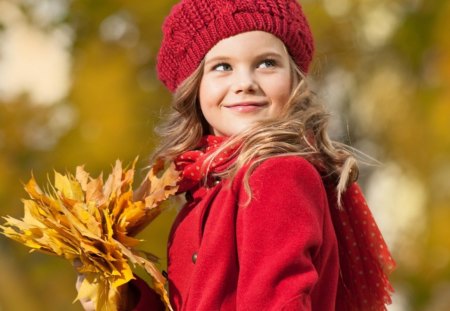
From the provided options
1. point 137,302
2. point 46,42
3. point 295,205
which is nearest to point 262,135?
point 295,205

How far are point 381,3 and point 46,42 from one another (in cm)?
312

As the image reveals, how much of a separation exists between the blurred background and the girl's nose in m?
5.26

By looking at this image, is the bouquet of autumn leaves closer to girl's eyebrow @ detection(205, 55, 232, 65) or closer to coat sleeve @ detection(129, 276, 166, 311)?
coat sleeve @ detection(129, 276, 166, 311)

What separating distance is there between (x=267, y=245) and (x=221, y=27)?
76cm

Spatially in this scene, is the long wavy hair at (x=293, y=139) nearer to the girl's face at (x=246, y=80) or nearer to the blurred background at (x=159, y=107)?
the girl's face at (x=246, y=80)

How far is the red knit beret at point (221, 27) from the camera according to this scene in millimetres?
3553

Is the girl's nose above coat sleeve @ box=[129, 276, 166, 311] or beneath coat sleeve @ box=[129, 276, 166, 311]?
above

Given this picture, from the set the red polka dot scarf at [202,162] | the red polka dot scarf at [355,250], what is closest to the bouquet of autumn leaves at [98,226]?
the red polka dot scarf at [202,162]

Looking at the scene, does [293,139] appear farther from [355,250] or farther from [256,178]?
[355,250]

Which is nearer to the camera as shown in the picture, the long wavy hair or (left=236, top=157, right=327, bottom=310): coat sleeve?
(left=236, top=157, right=327, bottom=310): coat sleeve

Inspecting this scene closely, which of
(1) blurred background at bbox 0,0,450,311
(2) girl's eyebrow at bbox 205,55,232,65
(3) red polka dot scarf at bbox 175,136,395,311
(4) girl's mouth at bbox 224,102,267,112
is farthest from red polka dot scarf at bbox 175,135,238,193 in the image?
(1) blurred background at bbox 0,0,450,311

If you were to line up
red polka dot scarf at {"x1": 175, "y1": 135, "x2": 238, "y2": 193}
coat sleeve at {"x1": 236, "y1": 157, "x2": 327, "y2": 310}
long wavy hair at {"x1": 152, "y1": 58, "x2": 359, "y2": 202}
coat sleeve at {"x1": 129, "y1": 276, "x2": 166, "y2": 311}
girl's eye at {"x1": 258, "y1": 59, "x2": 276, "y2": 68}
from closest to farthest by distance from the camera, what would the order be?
coat sleeve at {"x1": 236, "y1": 157, "x2": 327, "y2": 310}
long wavy hair at {"x1": 152, "y1": 58, "x2": 359, "y2": 202}
red polka dot scarf at {"x1": 175, "y1": 135, "x2": 238, "y2": 193}
girl's eye at {"x1": 258, "y1": 59, "x2": 276, "y2": 68}
coat sleeve at {"x1": 129, "y1": 276, "x2": 166, "y2": 311}

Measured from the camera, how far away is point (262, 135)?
3336 mm

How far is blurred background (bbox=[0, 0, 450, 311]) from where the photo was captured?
941cm
